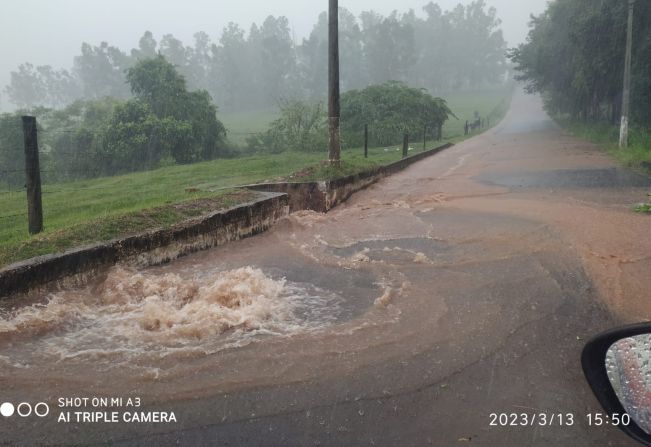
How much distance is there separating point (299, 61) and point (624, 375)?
4918 inches

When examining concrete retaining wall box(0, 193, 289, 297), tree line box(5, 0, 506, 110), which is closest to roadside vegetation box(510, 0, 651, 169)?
concrete retaining wall box(0, 193, 289, 297)

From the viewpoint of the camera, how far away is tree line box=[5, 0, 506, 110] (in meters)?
94.9

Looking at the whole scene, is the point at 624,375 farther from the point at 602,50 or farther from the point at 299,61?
the point at 299,61

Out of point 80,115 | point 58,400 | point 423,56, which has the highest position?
point 423,56

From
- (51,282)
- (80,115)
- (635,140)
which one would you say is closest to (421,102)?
(635,140)

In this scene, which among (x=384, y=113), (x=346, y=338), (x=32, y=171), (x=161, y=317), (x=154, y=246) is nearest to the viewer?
(x=346, y=338)

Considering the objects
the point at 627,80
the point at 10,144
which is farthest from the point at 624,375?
the point at 10,144

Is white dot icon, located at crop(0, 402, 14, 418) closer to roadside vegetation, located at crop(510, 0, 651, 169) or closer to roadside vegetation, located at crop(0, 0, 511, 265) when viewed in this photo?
roadside vegetation, located at crop(0, 0, 511, 265)

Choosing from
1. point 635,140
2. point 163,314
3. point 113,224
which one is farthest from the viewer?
point 635,140

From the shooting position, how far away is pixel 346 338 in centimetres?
412

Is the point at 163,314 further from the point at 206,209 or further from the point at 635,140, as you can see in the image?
the point at 635,140

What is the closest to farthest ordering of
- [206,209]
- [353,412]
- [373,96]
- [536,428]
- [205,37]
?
[536,428] < [353,412] < [206,209] < [373,96] < [205,37]

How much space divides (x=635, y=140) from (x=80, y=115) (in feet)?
112

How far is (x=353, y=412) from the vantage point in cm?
302
